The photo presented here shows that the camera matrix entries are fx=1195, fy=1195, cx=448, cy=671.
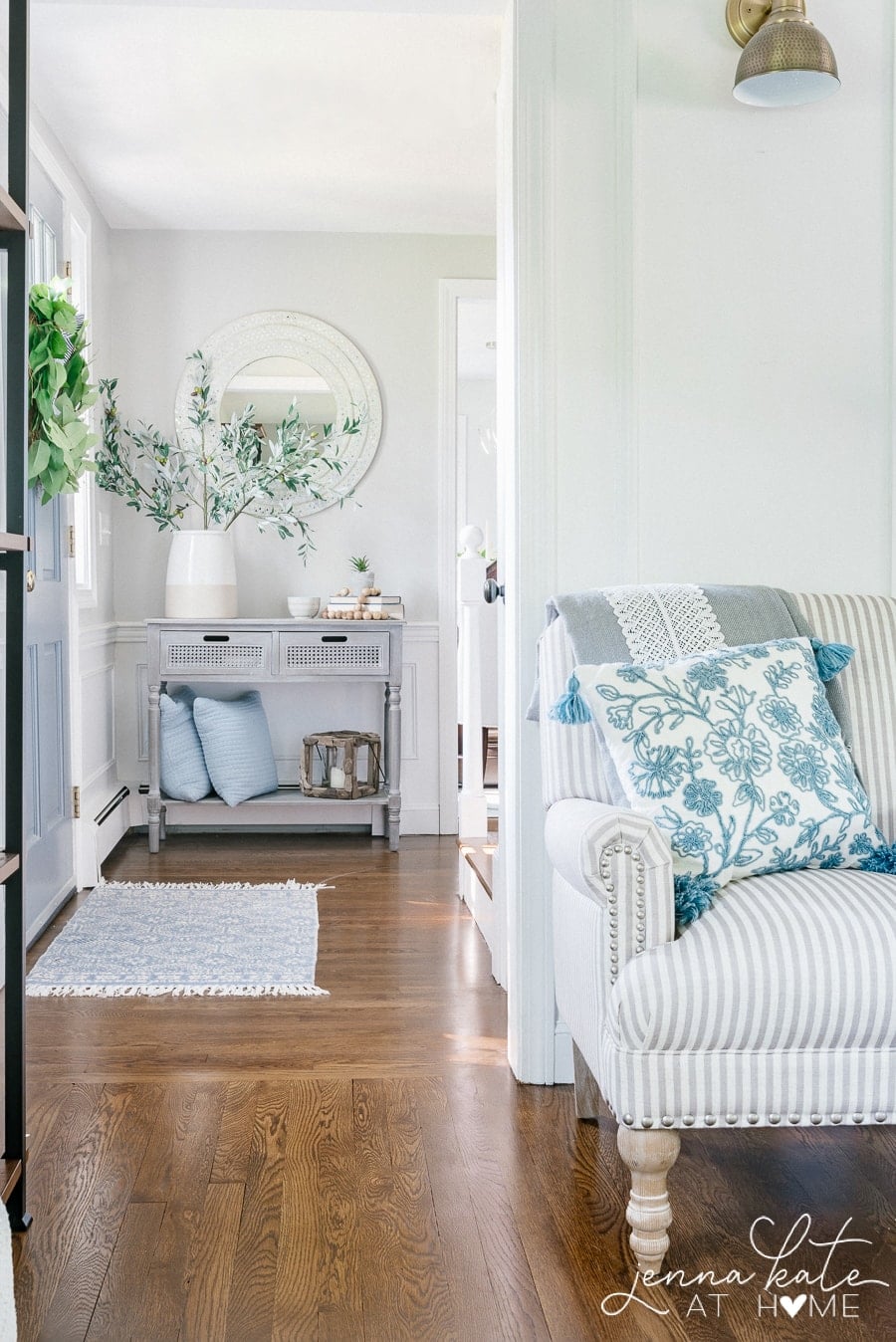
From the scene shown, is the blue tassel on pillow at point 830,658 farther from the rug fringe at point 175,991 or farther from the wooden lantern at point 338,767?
Result: the wooden lantern at point 338,767

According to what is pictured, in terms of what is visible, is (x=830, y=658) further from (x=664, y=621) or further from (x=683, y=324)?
(x=683, y=324)

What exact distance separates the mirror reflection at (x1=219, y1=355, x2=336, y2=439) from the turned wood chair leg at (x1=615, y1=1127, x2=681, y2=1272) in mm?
3899

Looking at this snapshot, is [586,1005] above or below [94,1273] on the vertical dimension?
above

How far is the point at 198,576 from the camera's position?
4.78 m

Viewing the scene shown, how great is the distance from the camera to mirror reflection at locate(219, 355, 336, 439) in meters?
5.06

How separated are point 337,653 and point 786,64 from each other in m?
2.92

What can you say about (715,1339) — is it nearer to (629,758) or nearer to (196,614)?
(629,758)

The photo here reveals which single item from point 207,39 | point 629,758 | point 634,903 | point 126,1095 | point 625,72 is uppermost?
point 207,39

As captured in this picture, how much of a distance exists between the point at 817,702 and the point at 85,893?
279 cm

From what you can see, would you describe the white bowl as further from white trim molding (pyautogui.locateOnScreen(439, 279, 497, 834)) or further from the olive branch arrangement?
white trim molding (pyautogui.locateOnScreen(439, 279, 497, 834))

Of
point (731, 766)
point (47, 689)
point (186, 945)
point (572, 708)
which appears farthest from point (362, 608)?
point (731, 766)

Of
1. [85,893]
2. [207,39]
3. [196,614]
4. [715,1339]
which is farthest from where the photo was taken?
[196,614]

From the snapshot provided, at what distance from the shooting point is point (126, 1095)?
234 centimetres

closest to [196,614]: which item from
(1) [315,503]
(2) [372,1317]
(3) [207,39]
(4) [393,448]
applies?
(1) [315,503]
